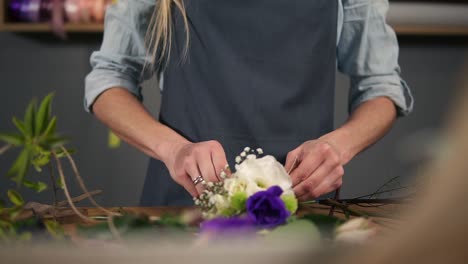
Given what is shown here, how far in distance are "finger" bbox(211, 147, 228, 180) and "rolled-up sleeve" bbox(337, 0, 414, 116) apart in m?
0.50

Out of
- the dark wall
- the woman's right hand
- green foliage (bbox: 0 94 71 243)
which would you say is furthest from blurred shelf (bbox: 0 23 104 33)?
green foliage (bbox: 0 94 71 243)

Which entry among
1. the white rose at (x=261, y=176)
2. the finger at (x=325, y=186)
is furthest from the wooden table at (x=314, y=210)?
the white rose at (x=261, y=176)

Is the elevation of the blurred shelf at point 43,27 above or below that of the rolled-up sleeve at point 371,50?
below

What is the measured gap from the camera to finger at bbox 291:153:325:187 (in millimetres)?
850

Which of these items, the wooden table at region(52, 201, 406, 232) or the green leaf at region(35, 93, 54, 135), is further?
the wooden table at region(52, 201, 406, 232)

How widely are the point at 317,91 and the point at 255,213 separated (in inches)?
26.9

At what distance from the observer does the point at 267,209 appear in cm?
57

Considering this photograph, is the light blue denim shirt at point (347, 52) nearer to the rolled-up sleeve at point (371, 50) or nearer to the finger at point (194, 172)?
the rolled-up sleeve at point (371, 50)

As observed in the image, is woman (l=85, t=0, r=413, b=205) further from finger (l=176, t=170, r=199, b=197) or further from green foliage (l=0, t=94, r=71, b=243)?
green foliage (l=0, t=94, r=71, b=243)

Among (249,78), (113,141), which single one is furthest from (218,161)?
(113,141)

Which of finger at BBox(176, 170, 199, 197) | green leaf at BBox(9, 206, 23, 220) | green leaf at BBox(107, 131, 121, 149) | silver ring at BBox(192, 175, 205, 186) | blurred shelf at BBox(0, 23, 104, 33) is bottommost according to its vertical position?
green leaf at BBox(107, 131, 121, 149)

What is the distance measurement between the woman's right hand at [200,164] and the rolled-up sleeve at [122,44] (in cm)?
35

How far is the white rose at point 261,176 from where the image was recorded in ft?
2.05

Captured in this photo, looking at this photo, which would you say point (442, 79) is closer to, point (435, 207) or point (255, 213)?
point (255, 213)
